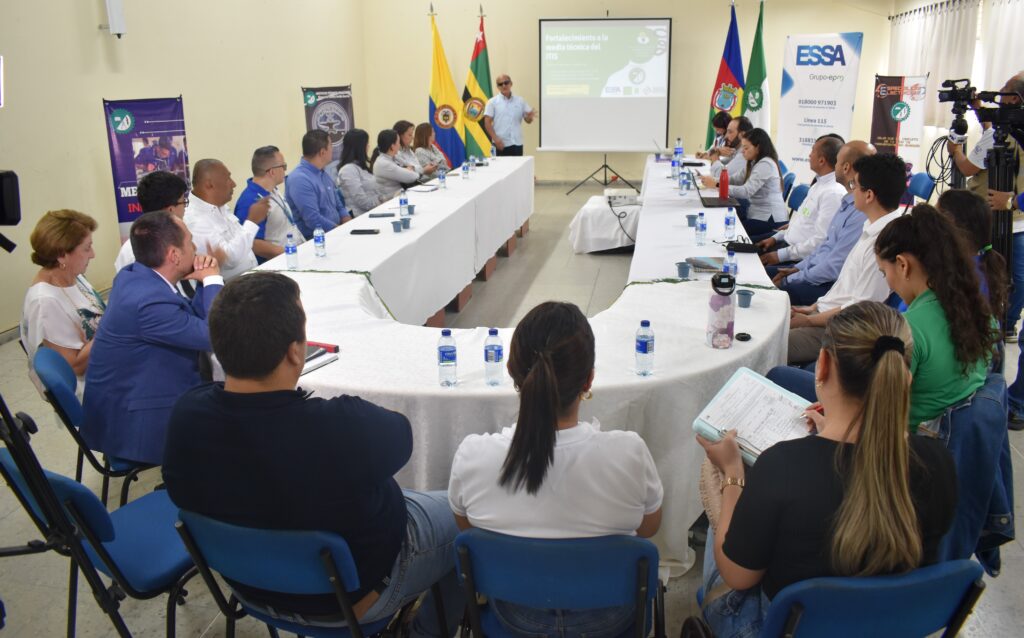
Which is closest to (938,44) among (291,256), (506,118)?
(506,118)

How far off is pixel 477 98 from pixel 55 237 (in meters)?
6.99

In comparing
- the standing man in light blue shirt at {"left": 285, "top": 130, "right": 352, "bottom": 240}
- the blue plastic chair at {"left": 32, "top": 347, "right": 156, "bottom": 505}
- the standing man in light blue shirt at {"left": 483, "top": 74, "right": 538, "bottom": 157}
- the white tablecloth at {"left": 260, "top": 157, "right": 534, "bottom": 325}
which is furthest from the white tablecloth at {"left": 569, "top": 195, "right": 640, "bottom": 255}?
the blue plastic chair at {"left": 32, "top": 347, "right": 156, "bottom": 505}

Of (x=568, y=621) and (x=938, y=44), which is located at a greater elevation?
(x=938, y=44)

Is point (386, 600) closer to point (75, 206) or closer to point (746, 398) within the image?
point (746, 398)

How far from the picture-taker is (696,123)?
383 inches

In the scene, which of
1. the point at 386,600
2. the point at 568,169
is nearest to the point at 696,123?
the point at 568,169

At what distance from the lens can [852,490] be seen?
51.5 inches

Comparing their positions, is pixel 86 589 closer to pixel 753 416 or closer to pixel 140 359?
pixel 140 359

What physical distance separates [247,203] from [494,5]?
634 centimetres

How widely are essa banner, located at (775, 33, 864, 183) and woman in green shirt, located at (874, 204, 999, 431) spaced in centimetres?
654

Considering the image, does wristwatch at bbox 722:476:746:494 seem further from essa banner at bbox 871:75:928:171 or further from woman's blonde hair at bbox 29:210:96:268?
essa banner at bbox 871:75:928:171

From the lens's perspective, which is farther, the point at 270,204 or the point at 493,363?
the point at 270,204

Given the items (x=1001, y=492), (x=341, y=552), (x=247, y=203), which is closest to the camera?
(x=341, y=552)

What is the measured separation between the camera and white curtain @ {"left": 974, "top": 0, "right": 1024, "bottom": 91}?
5.65m
